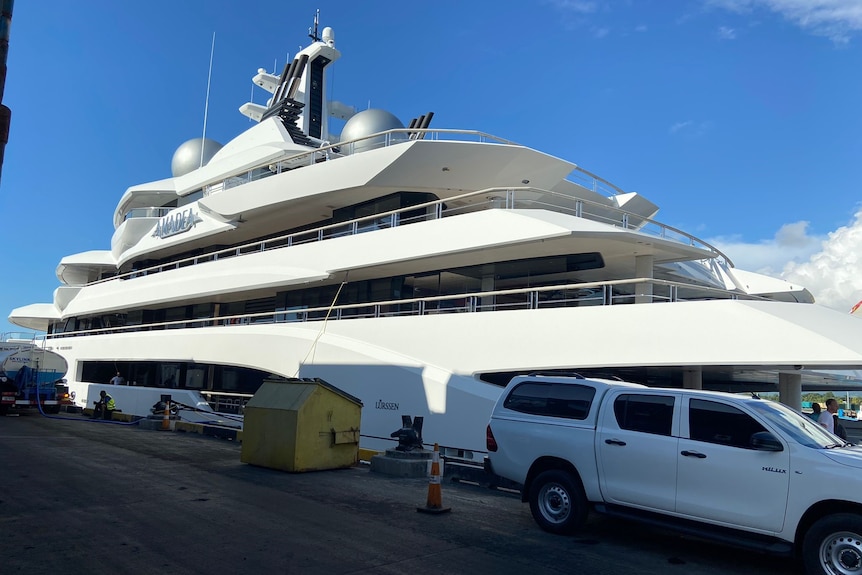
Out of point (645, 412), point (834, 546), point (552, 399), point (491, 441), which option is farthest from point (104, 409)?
point (834, 546)

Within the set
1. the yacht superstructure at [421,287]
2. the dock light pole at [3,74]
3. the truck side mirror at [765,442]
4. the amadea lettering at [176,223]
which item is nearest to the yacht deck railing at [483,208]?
the yacht superstructure at [421,287]

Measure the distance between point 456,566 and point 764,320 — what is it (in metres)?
6.72

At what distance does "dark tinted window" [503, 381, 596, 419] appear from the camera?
293 inches

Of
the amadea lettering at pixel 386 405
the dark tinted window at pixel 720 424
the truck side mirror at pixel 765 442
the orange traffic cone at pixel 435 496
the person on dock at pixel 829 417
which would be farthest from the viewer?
the amadea lettering at pixel 386 405

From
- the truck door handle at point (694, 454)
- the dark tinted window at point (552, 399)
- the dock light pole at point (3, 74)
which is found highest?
the dock light pole at point (3, 74)

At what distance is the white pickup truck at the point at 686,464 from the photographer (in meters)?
5.48

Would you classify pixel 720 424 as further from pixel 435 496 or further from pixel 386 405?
pixel 386 405

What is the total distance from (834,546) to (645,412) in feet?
6.77

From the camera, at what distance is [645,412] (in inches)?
271

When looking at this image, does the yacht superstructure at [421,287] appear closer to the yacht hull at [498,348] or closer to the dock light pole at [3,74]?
the yacht hull at [498,348]

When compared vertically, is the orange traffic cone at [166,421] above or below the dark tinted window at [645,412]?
below

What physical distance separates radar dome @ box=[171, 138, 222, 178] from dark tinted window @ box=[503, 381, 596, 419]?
88.8 ft

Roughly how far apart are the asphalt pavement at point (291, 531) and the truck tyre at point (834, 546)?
75 cm

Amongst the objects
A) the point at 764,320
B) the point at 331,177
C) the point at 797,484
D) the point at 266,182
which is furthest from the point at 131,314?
the point at 797,484
